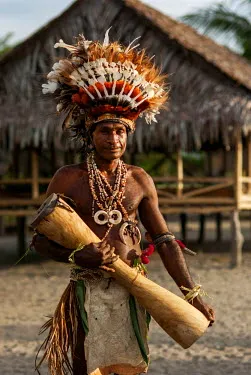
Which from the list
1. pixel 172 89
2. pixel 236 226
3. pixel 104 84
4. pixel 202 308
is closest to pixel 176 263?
pixel 202 308

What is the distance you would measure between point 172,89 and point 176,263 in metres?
8.47

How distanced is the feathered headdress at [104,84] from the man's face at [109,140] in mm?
31

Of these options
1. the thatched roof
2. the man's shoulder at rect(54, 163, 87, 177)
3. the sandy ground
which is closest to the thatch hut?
the thatched roof

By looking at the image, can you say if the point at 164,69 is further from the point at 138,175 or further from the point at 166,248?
the point at 166,248

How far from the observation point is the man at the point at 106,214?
3.20 metres

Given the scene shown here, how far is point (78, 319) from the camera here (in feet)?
10.6

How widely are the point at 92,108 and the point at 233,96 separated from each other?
8.36 meters

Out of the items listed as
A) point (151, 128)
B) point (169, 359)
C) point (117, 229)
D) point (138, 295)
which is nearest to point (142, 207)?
point (117, 229)

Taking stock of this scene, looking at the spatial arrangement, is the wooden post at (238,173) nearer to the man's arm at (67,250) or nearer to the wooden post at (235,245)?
the wooden post at (235,245)

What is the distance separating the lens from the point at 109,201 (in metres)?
3.24

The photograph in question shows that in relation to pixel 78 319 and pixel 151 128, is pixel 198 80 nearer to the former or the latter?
pixel 151 128

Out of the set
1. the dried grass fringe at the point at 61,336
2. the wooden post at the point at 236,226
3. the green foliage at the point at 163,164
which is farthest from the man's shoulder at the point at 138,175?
the green foliage at the point at 163,164

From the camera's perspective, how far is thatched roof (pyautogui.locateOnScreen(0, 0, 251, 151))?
37.3 ft

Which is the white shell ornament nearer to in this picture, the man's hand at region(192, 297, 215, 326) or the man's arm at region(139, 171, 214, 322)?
the man's arm at region(139, 171, 214, 322)
